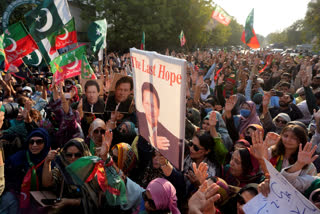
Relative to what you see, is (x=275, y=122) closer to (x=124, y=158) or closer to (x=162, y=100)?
(x=124, y=158)

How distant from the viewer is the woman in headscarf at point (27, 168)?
251 cm

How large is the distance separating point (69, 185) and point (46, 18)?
16.0ft

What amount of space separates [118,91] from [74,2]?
29.6m

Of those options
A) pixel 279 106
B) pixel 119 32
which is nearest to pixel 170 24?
pixel 119 32

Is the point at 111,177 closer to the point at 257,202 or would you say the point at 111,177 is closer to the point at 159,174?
the point at 159,174

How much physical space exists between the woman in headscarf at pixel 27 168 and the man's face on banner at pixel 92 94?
1.20m

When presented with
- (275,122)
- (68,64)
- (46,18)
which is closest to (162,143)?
(275,122)

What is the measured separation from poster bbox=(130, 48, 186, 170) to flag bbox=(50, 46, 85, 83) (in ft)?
8.93

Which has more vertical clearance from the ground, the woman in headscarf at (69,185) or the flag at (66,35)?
the flag at (66,35)

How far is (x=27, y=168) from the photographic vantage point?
2672mm

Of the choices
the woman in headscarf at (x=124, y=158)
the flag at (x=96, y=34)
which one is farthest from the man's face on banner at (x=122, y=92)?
the flag at (x=96, y=34)

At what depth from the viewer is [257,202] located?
1763 mm

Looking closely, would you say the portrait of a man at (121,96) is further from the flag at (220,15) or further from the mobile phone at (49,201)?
the flag at (220,15)

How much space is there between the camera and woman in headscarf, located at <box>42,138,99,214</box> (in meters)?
2.33
